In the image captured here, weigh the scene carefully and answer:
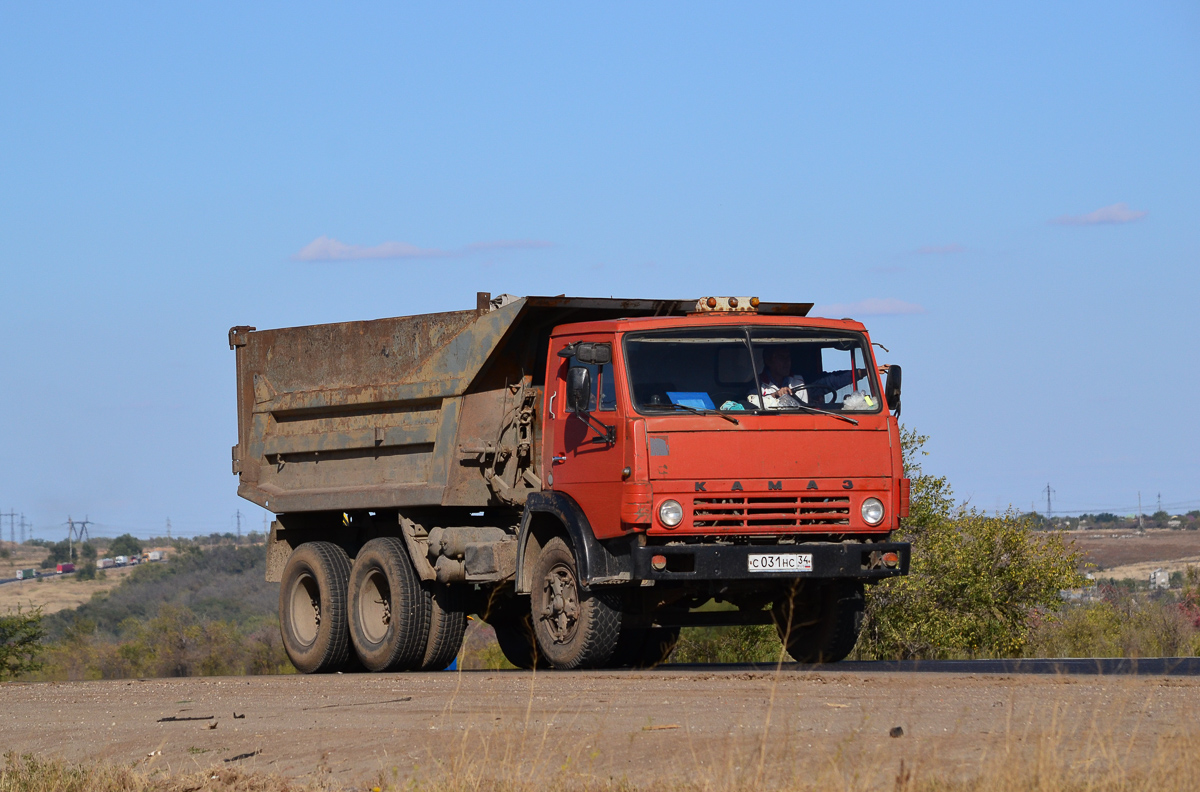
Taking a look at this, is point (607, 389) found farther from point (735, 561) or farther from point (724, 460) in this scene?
point (735, 561)

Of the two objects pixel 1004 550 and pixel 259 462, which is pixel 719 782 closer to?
pixel 259 462

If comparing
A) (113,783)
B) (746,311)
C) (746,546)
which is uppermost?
(746,311)

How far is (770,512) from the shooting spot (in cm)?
1161

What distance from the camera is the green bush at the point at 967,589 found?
28328 millimetres

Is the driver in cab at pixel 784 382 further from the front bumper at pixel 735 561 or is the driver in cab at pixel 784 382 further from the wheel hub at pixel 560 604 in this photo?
the wheel hub at pixel 560 604

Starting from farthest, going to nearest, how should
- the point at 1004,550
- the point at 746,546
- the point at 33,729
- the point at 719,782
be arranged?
the point at 1004,550, the point at 746,546, the point at 33,729, the point at 719,782

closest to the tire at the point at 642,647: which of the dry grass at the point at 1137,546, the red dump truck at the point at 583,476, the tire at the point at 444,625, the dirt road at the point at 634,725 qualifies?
the red dump truck at the point at 583,476

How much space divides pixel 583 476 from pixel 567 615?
118cm

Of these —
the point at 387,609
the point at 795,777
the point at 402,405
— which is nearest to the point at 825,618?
the point at 402,405

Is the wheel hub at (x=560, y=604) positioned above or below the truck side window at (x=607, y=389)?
below

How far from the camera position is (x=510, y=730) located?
777 cm

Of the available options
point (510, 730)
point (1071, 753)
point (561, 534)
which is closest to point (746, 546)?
point (561, 534)

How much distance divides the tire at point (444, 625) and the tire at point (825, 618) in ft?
11.0

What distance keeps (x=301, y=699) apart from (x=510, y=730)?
340 centimetres
